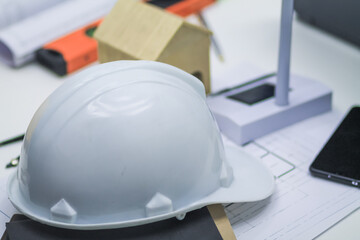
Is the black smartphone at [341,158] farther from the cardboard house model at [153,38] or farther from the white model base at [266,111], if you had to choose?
the cardboard house model at [153,38]

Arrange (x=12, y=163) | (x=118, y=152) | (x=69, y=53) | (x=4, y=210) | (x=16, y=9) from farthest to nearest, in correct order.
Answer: (x=16, y=9) → (x=69, y=53) → (x=12, y=163) → (x=4, y=210) → (x=118, y=152)

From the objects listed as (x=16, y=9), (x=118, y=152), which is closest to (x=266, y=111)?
(x=118, y=152)

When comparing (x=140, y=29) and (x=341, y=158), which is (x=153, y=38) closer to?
(x=140, y=29)

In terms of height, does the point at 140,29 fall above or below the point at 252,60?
above

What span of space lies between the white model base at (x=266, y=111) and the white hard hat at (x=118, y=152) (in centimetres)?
22

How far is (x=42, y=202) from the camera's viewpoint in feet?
2.08

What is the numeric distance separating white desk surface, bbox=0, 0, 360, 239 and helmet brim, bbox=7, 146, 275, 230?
0.19 m

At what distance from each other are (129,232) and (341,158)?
0.33m

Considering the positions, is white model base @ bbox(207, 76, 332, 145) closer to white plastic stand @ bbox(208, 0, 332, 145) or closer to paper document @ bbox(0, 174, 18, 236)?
white plastic stand @ bbox(208, 0, 332, 145)

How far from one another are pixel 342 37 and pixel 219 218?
62 centimetres

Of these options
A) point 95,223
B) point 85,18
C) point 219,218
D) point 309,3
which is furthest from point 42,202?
point 309,3

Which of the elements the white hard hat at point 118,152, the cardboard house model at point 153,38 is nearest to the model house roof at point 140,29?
the cardboard house model at point 153,38

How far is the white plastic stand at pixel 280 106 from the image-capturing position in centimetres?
85

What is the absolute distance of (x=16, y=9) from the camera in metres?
1.21
